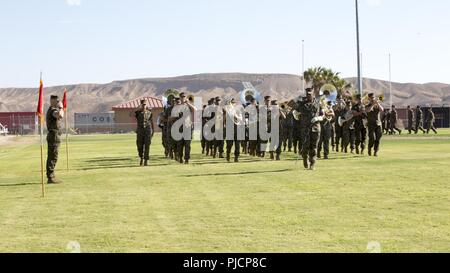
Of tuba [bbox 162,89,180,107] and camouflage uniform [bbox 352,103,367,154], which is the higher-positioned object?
tuba [bbox 162,89,180,107]

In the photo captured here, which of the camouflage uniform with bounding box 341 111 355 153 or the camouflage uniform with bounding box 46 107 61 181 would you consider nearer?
the camouflage uniform with bounding box 46 107 61 181

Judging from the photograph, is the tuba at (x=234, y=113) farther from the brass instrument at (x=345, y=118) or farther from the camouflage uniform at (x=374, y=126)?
the camouflage uniform at (x=374, y=126)

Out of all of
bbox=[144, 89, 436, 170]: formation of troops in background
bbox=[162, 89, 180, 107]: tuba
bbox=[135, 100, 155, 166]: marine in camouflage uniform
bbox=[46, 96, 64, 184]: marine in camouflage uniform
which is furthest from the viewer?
bbox=[162, 89, 180, 107]: tuba

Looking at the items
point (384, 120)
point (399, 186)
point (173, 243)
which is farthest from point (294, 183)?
point (384, 120)

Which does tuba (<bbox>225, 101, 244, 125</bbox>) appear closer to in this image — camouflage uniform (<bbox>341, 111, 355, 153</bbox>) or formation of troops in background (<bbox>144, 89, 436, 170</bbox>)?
formation of troops in background (<bbox>144, 89, 436, 170</bbox>)

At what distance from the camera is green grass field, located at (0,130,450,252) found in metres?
8.30

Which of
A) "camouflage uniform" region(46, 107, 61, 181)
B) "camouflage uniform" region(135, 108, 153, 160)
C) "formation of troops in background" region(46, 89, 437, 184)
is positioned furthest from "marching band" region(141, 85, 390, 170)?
"camouflage uniform" region(46, 107, 61, 181)

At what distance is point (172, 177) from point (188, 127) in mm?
5197

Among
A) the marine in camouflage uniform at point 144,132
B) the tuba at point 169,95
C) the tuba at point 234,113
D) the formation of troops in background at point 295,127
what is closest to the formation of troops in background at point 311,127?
the formation of troops in background at point 295,127

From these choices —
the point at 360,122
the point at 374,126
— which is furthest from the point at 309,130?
the point at 360,122

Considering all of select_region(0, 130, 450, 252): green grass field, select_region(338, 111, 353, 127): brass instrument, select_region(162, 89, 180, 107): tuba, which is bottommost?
select_region(0, 130, 450, 252): green grass field

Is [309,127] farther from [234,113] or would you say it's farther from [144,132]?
[234,113]

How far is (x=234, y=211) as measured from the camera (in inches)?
430

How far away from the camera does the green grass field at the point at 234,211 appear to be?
8297 mm
